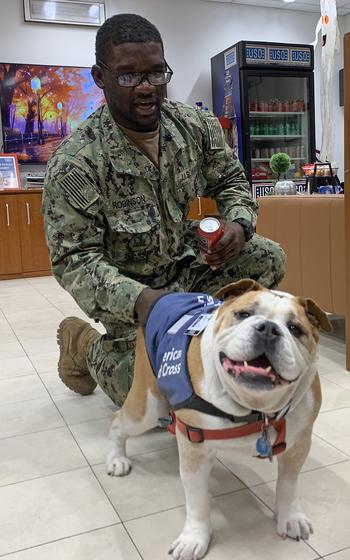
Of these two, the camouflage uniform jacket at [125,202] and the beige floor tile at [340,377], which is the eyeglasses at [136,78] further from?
the beige floor tile at [340,377]

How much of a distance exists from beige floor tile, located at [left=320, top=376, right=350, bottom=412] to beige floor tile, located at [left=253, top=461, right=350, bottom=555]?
385 mm

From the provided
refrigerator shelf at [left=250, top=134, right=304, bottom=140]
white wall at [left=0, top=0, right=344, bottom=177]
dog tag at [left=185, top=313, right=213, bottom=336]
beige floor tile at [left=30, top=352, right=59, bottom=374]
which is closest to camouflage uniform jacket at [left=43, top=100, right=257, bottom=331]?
dog tag at [left=185, top=313, right=213, bottom=336]

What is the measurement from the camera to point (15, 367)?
7.69ft

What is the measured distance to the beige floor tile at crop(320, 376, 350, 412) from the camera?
5.84ft

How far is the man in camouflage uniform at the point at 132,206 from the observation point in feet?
4.82

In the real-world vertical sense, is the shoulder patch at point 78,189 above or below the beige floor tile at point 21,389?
above

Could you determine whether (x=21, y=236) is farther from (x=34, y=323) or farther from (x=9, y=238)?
(x=34, y=323)

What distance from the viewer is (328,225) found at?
234 centimetres

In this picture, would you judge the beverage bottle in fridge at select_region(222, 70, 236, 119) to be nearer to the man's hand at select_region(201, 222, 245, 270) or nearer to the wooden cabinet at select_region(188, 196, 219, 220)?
the wooden cabinet at select_region(188, 196, 219, 220)

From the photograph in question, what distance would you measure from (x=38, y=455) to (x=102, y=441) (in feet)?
0.61

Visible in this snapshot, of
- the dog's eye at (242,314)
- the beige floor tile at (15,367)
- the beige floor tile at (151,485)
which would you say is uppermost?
the dog's eye at (242,314)

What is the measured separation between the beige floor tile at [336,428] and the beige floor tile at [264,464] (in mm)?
38

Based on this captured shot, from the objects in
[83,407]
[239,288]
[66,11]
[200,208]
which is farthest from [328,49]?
[239,288]

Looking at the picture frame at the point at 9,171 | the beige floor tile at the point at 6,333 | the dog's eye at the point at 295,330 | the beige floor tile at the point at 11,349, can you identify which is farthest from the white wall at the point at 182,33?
the dog's eye at the point at 295,330
